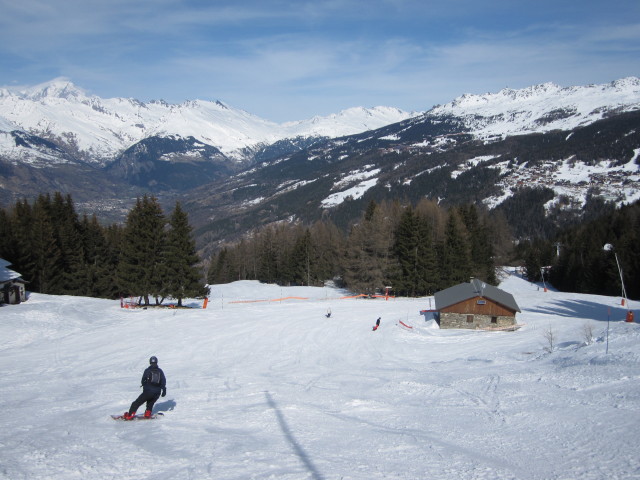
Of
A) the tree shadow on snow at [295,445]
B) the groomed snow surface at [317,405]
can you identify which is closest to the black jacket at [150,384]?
the groomed snow surface at [317,405]

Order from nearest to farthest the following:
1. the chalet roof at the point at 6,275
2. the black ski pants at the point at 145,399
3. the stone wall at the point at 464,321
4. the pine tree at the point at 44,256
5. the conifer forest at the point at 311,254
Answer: the black ski pants at the point at 145,399 < the stone wall at the point at 464,321 < the chalet roof at the point at 6,275 < the conifer forest at the point at 311,254 < the pine tree at the point at 44,256

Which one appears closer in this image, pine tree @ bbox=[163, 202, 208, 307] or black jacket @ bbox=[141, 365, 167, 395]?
black jacket @ bbox=[141, 365, 167, 395]

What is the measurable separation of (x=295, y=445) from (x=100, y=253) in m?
59.1

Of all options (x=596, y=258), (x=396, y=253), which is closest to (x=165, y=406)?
(x=396, y=253)

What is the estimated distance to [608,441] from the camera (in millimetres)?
10406

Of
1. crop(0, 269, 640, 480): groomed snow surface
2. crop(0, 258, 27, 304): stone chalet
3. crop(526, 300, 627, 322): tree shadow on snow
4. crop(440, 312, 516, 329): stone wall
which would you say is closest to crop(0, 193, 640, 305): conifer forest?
crop(526, 300, 627, 322): tree shadow on snow

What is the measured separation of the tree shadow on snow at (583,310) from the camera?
45.1 m

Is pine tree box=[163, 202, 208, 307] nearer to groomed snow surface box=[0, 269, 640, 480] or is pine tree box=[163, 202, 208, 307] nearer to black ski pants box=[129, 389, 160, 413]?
groomed snow surface box=[0, 269, 640, 480]

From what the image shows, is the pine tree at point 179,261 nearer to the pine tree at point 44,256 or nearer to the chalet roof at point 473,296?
the pine tree at point 44,256

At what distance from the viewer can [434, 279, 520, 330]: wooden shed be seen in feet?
125

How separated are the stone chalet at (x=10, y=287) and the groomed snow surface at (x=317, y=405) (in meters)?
8.22

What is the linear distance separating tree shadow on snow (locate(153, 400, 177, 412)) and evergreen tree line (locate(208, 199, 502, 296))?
1799 inches

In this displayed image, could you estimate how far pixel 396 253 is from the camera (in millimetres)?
63062

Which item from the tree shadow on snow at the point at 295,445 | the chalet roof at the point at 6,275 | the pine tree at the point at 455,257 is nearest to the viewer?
the tree shadow on snow at the point at 295,445
